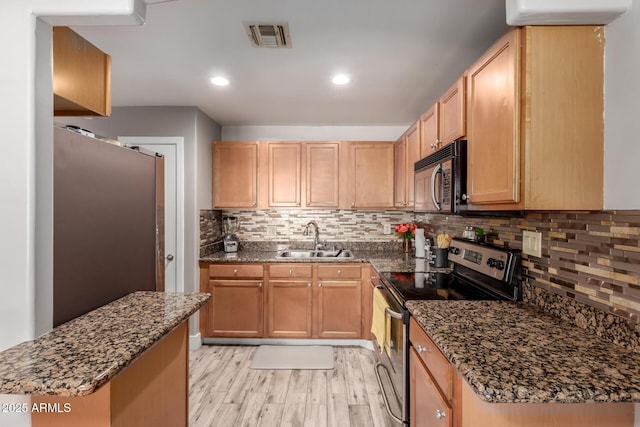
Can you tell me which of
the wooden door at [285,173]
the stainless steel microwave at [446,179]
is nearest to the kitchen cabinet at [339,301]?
the wooden door at [285,173]

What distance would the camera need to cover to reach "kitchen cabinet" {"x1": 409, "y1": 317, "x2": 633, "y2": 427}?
952 mm

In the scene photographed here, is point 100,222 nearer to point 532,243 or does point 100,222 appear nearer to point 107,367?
point 107,367

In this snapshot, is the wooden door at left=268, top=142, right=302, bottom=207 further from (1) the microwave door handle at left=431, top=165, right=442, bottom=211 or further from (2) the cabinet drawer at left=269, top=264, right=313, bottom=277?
(1) the microwave door handle at left=431, top=165, right=442, bottom=211

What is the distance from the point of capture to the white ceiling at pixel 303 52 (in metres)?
1.64

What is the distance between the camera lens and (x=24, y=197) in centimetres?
104

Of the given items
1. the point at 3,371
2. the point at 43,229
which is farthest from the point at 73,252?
the point at 3,371

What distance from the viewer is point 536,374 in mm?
903

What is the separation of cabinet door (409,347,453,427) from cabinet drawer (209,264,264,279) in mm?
1943

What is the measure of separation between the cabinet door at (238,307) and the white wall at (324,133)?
1732 millimetres

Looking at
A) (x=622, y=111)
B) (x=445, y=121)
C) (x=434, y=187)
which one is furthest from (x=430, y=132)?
(x=622, y=111)

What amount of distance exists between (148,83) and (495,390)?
2.95 metres

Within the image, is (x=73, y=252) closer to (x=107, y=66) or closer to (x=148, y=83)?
(x=107, y=66)

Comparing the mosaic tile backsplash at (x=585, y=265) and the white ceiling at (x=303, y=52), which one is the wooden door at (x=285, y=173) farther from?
the mosaic tile backsplash at (x=585, y=265)

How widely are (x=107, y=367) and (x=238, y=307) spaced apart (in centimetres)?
250
